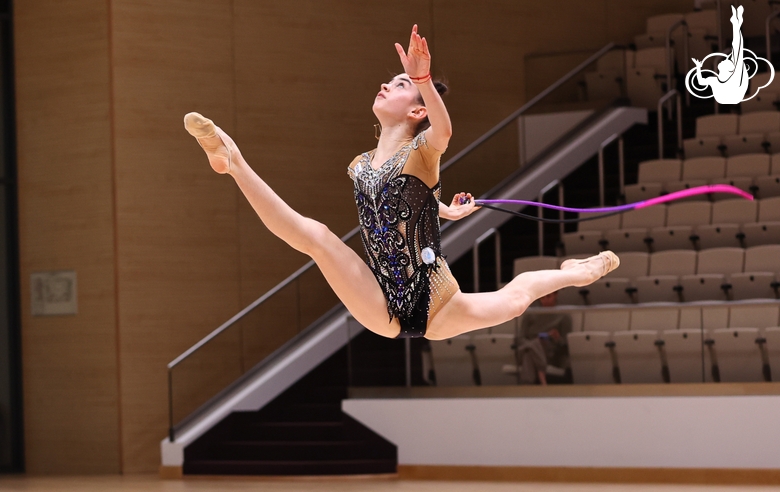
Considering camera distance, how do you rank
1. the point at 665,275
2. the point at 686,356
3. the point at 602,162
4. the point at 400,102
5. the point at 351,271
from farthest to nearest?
the point at 602,162 < the point at 665,275 < the point at 686,356 < the point at 400,102 < the point at 351,271

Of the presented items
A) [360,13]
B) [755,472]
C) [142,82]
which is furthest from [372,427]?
[360,13]

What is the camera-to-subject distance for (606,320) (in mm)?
8578

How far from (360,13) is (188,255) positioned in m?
3.05

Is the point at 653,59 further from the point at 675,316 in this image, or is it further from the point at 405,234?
the point at 405,234

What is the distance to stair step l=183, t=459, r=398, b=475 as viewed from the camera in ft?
31.3

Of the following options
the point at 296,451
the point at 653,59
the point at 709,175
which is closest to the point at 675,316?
the point at 709,175

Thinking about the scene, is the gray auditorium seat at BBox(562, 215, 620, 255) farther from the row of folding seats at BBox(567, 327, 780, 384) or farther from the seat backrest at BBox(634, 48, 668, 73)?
the seat backrest at BBox(634, 48, 668, 73)

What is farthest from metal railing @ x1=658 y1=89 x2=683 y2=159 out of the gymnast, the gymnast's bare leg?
the gymnast's bare leg

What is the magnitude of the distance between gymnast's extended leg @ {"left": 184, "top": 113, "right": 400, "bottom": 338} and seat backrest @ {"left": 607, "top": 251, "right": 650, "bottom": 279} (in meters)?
5.40

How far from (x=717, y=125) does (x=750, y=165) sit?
0.95 m

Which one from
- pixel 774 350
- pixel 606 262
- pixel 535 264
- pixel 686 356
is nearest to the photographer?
pixel 606 262

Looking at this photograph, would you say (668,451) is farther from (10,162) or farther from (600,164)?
(10,162)

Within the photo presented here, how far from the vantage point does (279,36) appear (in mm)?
11562

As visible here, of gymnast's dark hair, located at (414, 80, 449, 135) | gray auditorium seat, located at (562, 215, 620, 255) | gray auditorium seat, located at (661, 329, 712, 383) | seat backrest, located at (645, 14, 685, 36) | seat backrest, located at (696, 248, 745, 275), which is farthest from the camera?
seat backrest, located at (645, 14, 685, 36)
